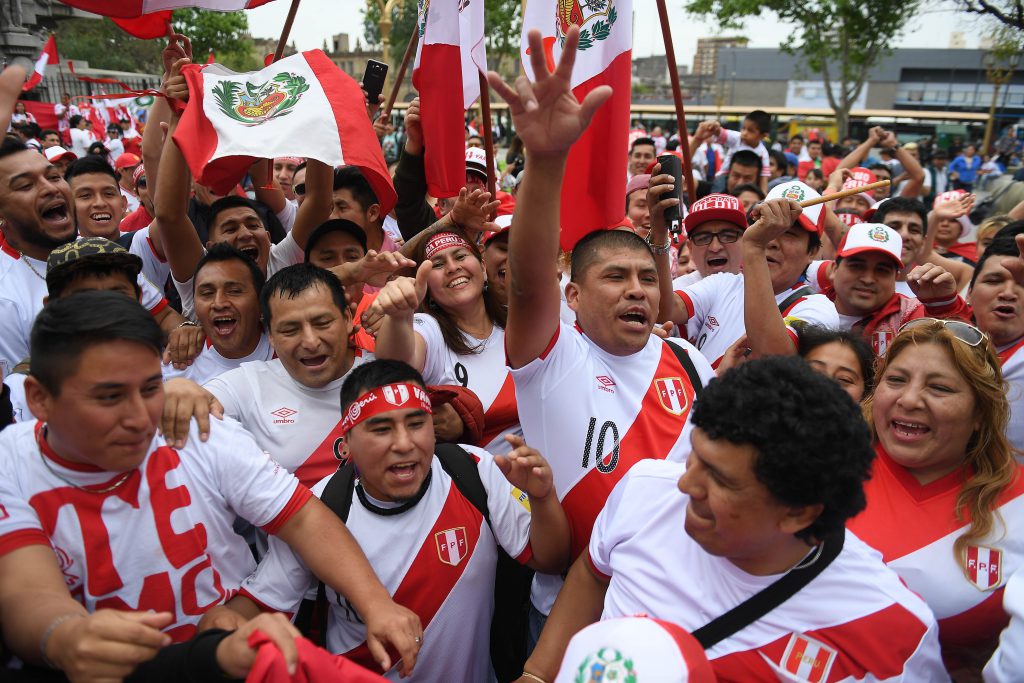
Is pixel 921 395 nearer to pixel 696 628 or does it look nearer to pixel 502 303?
pixel 696 628

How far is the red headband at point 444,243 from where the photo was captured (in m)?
3.60

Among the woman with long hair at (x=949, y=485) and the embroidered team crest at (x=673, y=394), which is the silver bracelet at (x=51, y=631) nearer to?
the embroidered team crest at (x=673, y=394)

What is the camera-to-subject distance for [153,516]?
83.2 inches

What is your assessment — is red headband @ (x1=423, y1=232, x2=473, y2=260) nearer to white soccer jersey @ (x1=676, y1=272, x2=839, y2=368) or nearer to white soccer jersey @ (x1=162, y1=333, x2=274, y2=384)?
white soccer jersey @ (x1=162, y1=333, x2=274, y2=384)

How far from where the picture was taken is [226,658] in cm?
171

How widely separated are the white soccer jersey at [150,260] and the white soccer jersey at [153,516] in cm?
252

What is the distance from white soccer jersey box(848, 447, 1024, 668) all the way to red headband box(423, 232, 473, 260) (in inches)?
86.8

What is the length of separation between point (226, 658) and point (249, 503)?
617 millimetres

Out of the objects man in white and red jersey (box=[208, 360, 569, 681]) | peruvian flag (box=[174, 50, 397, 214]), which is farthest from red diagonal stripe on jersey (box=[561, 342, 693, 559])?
peruvian flag (box=[174, 50, 397, 214])

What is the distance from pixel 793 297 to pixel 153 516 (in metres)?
3.21

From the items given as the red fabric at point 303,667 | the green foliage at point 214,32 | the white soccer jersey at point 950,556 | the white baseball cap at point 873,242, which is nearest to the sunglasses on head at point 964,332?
the white soccer jersey at point 950,556

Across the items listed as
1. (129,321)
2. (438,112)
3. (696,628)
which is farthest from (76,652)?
(438,112)

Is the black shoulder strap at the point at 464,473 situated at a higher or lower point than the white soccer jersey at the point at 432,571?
higher

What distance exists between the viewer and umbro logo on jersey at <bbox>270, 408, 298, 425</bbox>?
9.30 ft
